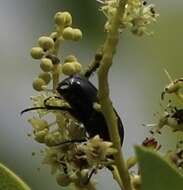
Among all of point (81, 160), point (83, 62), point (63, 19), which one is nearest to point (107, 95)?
point (81, 160)

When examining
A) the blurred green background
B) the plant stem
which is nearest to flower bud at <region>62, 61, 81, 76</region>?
the plant stem

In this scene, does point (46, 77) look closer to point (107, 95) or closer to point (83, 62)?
point (107, 95)

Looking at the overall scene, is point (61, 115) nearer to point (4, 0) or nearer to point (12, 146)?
point (12, 146)

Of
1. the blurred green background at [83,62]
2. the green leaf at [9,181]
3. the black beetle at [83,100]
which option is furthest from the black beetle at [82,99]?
the blurred green background at [83,62]

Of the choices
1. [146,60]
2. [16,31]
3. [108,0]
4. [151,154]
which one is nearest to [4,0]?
[16,31]

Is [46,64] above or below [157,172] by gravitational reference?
above

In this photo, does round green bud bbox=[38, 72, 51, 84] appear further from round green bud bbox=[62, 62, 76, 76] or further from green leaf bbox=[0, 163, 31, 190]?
green leaf bbox=[0, 163, 31, 190]
